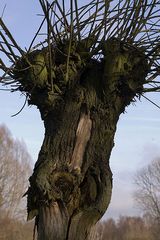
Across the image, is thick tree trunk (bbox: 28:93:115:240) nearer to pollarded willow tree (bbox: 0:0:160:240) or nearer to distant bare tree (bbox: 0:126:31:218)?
pollarded willow tree (bbox: 0:0:160:240)

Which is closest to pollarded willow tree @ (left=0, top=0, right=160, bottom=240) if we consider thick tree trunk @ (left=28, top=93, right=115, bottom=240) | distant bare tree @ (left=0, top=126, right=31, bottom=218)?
thick tree trunk @ (left=28, top=93, right=115, bottom=240)

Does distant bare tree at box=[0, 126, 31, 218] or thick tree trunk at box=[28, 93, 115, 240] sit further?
distant bare tree at box=[0, 126, 31, 218]

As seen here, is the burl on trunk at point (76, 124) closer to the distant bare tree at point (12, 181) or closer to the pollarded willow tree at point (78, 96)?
the pollarded willow tree at point (78, 96)

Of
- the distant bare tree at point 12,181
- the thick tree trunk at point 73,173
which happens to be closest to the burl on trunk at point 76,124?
the thick tree trunk at point 73,173

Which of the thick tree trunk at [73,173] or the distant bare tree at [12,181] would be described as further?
the distant bare tree at [12,181]

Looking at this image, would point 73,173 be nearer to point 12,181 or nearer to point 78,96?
point 78,96

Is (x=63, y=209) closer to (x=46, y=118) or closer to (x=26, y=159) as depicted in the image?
(x=46, y=118)

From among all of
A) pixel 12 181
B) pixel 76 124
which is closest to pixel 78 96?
pixel 76 124

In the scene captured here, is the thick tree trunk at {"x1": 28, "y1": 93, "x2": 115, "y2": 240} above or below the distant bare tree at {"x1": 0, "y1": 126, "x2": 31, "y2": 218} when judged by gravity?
below

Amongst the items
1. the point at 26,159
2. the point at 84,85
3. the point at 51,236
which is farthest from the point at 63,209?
the point at 26,159

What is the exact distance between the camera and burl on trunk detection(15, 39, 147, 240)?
2.87 meters

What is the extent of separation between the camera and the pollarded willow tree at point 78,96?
2883 mm

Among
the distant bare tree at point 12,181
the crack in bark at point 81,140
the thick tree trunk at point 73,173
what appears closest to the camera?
the thick tree trunk at point 73,173

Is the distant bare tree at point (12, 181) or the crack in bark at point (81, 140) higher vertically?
the distant bare tree at point (12, 181)
